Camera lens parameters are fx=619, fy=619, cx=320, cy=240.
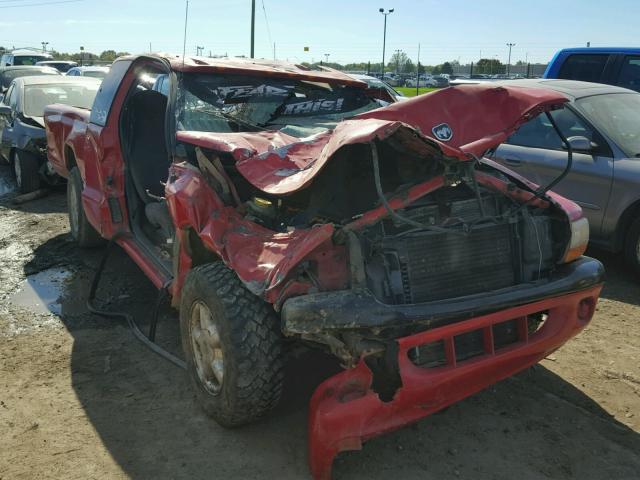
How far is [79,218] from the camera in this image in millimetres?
5898

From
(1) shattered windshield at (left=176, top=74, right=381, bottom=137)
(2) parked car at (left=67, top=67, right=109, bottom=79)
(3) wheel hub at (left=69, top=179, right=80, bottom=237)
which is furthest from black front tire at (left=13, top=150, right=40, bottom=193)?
(2) parked car at (left=67, top=67, right=109, bottom=79)

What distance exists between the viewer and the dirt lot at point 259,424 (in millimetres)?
2896

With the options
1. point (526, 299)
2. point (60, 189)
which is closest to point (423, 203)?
point (526, 299)

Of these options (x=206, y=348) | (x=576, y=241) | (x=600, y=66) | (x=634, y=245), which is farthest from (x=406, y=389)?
(x=600, y=66)

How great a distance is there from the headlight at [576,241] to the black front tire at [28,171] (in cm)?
750

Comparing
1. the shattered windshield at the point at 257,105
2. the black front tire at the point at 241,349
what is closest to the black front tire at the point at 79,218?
the shattered windshield at the point at 257,105

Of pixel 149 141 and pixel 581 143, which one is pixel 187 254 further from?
pixel 581 143

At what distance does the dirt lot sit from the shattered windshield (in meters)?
1.50

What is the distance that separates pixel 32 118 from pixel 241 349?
24.0 feet

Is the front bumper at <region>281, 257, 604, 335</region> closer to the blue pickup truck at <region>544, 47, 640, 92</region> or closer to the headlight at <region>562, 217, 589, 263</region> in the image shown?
the headlight at <region>562, 217, 589, 263</region>

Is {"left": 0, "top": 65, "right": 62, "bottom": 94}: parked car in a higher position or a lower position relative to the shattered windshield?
higher

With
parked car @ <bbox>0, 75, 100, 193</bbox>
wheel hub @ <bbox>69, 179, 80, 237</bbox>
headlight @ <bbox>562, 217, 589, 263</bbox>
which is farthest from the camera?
parked car @ <bbox>0, 75, 100, 193</bbox>

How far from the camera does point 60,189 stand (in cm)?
888

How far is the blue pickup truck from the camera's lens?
7.66 m
